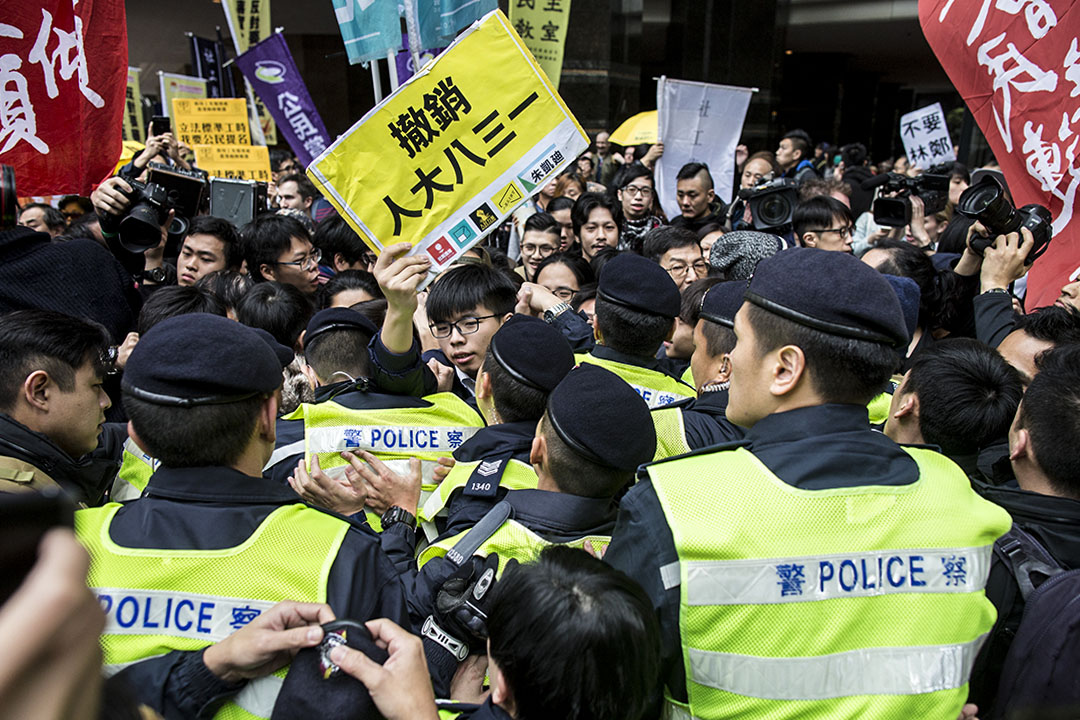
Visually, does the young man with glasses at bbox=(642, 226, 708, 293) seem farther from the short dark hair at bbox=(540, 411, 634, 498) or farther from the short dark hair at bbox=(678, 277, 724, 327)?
the short dark hair at bbox=(540, 411, 634, 498)

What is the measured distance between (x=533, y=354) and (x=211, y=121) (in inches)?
299

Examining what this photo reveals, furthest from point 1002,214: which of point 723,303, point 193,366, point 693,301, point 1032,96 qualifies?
point 193,366

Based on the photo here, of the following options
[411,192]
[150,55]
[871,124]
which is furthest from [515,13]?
[871,124]

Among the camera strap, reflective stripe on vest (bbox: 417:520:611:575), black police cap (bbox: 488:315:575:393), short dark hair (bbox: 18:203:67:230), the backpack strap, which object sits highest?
black police cap (bbox: 488:315:575:393)

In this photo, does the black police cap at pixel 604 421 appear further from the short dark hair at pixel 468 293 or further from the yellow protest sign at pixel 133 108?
the yellow protest sign at pixel 133 108

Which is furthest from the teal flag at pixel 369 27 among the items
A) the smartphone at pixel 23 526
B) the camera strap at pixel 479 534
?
the smartphone at pixel 23 526

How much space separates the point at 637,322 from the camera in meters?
3.37

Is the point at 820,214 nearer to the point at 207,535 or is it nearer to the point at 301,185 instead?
the point at 207,535

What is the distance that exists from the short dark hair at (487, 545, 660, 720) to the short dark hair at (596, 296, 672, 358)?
195 centimetres

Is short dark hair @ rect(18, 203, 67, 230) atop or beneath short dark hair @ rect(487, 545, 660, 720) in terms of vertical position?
beneath

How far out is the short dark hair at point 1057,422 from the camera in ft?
6.67

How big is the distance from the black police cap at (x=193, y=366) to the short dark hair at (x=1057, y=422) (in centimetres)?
195

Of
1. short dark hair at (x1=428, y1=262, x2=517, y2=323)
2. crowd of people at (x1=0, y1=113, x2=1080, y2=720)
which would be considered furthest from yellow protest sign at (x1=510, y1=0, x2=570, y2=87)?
crowd of people at (x1=0, y1=113, x2=1080, y2=720)

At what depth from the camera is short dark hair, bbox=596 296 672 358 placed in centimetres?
337
